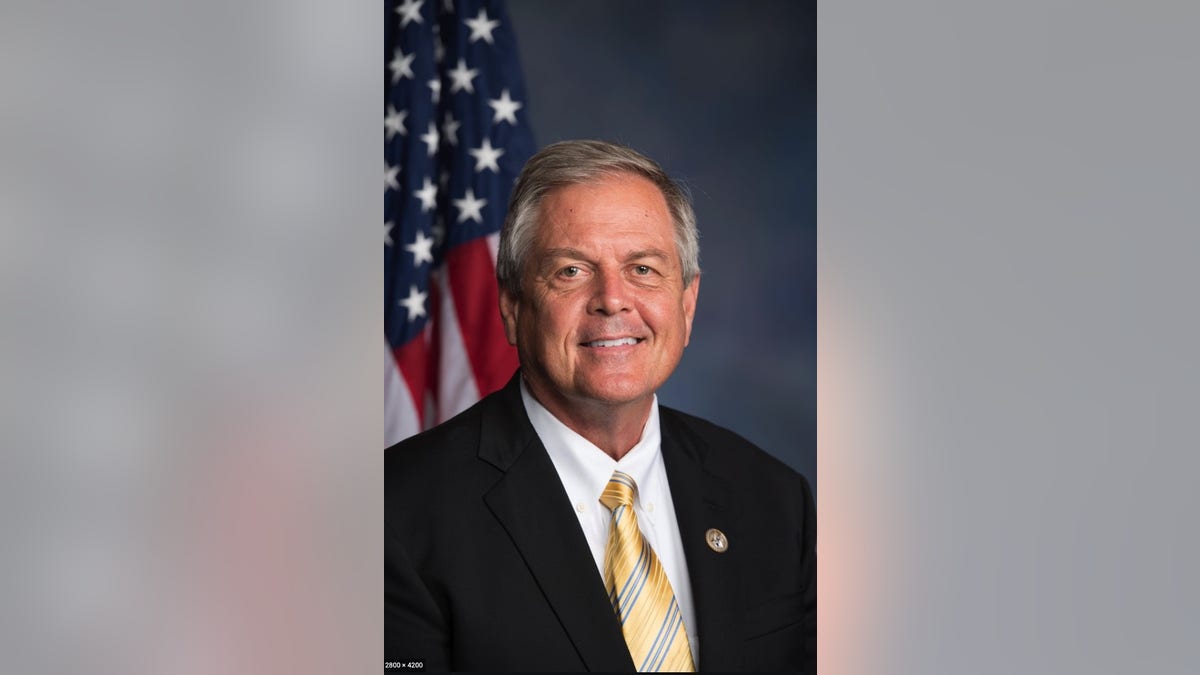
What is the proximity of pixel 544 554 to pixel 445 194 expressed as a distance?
819 millimetres

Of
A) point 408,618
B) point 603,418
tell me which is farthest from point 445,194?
point 408,618

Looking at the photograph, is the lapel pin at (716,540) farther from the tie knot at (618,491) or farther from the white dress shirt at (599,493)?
the tie knot at (618,491)

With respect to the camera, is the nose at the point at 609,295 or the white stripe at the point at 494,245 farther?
the white stripe at the point at 494,245

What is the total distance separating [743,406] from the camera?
9.17 ft

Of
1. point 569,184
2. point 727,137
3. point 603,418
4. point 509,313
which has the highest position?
point 727,137

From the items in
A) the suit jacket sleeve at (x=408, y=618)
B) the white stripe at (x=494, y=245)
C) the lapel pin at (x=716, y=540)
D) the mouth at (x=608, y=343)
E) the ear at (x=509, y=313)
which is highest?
the white stripe at (x=494, y=245)

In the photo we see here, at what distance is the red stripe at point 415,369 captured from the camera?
277 centimetres

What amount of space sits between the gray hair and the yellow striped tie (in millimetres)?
540

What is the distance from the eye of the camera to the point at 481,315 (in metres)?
2.78

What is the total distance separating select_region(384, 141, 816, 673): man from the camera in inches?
105

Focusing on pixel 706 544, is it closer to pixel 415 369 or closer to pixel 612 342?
pixel 612 342

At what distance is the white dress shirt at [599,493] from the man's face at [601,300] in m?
0.06

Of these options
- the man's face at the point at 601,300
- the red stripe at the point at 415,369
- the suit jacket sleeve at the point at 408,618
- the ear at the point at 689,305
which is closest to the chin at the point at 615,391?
the man's face at the point at 601,300

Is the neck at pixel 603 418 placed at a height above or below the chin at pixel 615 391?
below
